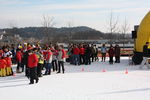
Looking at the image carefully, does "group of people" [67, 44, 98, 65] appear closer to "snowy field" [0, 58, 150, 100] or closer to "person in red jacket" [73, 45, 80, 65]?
"person in red jacket" [73, 45, 80, 65]

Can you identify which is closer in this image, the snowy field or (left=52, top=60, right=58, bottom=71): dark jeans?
the snowy field

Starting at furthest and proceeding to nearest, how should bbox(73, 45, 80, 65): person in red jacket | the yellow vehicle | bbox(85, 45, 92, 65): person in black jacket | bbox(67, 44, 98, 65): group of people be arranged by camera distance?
bbox(85, 45, 92, 65): person in black jacket → bbox(67, 44, 98, 65): group of people → bbox(73, 45, 80, 65): person in red jacket → the yellow vehicle

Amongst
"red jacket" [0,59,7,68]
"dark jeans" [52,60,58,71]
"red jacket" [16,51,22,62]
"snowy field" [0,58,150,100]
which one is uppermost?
"red jacket" [16,51,22,62]

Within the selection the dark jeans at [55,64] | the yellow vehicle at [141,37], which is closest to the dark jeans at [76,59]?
the dark jeans at [55,64]

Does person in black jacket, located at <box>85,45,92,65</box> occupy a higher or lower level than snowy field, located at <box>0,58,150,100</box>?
higher

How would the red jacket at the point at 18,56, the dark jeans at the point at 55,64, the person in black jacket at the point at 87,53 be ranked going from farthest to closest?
the person in black jacket at the point at 87,53 < the dark jeans at the point at 55,64 < the red jacket at the point at 18,56

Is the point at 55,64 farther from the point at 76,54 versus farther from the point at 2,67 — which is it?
the point at 76,54

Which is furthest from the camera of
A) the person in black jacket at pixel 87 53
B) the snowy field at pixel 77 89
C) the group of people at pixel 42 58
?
the person in black jacket at pixel 87 53

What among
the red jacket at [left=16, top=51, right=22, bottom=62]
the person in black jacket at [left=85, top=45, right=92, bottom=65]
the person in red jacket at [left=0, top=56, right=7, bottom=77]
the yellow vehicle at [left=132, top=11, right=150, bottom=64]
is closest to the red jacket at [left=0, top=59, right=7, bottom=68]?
the person in red jacket at [left=0, top=56, right=7, bottom=77]

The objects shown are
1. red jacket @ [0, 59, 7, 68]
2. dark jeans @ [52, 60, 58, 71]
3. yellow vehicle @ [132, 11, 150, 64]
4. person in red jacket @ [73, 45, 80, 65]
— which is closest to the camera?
red jacket @ [0, 59, 7, 68]

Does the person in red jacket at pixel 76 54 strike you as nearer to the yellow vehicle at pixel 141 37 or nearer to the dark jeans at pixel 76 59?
the dark jeans at pixel 76 59

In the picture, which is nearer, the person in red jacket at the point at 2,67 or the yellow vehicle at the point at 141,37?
the person in red jacket at the point at 2,67

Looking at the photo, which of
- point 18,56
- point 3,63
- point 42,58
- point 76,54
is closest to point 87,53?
point 76,54

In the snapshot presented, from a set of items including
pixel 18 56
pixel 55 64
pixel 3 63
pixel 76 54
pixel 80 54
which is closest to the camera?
pixel 3 63
